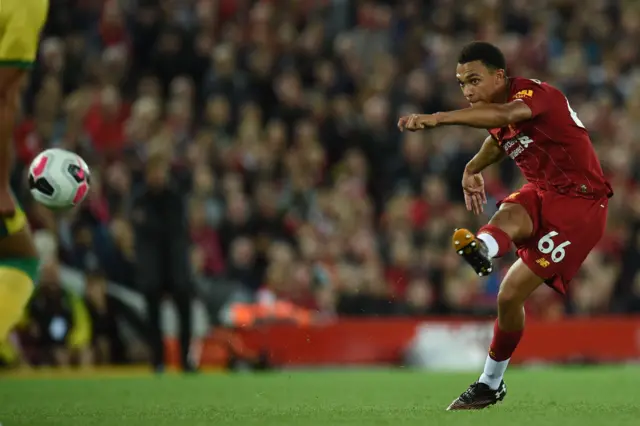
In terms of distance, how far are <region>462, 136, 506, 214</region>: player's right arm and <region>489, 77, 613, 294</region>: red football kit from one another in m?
0.31

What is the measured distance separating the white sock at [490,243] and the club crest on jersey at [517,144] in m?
0.68

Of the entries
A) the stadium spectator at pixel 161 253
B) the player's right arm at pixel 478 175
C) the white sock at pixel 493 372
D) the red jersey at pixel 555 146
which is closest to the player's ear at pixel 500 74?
the red jersey at pixel 555 146

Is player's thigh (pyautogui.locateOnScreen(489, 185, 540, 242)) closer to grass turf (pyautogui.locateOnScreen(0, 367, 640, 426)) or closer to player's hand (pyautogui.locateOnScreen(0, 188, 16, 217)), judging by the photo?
grass turf (pyautogui.locateOnScreen(0, 367, 640, 426))

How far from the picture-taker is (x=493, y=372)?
757cm

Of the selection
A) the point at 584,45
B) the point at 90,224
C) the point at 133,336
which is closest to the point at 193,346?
the point at 133,336

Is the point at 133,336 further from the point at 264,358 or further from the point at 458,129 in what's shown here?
the point at 458,129

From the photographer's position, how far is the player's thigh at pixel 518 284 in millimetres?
7270

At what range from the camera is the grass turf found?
22.1 feet

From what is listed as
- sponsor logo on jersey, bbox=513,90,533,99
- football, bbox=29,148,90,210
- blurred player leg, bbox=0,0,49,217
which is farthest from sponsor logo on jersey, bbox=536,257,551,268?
blurred player leg, bbox=0,0,49,217

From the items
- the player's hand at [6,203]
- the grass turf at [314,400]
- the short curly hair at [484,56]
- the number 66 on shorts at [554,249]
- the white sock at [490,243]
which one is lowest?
the grass turf at [314,400]

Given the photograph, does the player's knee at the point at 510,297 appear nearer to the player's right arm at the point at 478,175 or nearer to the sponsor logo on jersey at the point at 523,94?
the player's right arm at the point at 478,175

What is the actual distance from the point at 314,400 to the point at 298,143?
794 centimetres

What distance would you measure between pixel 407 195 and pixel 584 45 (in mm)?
5153

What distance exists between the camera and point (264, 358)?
13.8m
